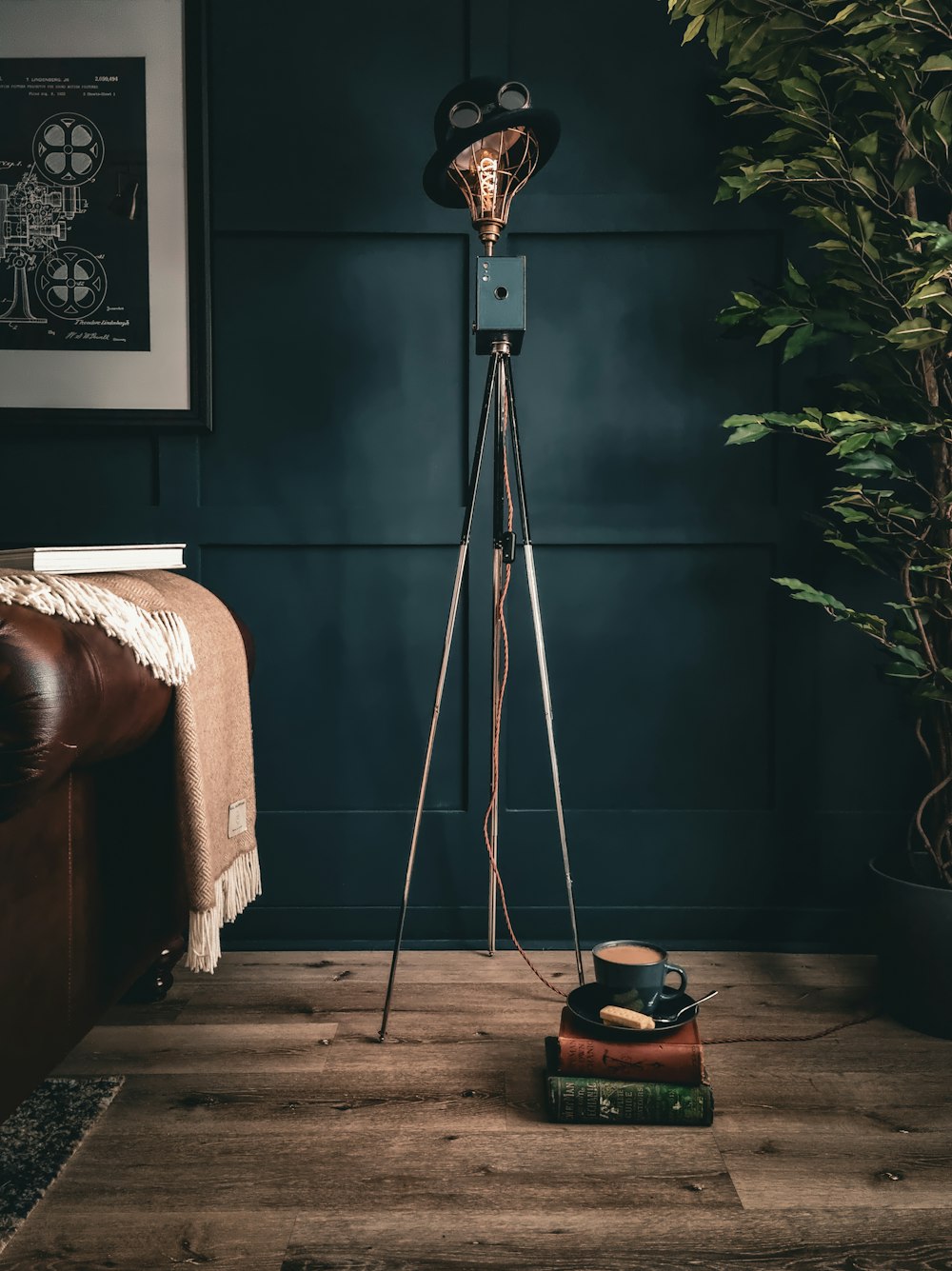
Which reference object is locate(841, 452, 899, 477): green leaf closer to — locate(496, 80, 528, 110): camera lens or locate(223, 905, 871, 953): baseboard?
locate(496, 80, 528, 110): camera lens

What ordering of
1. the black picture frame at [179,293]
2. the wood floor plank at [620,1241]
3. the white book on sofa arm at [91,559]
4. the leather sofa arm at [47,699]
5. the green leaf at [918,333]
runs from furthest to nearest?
the black picture frame at [179,293] → the green leaf at [918,333] → the white book on sofa arm at [91,559] → the wood floor plank at [620,1241] → the leather sofa arm at [47,699]

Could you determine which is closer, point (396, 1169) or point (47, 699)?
point (47, 699)

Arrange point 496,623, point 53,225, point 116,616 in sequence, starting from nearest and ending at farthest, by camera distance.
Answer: point 116,616 < point 496,623 < point 53,225

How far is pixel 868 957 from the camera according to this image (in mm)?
2062

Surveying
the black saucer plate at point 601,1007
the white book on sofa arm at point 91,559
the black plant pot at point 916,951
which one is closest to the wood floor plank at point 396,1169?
the black saucer plate at point 601,1007

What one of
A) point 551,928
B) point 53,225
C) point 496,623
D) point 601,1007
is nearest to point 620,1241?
point 601,1007

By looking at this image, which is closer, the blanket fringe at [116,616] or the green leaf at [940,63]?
the blanket fringe at [116,616]

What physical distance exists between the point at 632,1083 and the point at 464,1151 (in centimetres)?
27

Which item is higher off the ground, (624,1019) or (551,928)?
(624,1019)

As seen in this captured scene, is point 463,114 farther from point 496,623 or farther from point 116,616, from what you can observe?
point 116,616

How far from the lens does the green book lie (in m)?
1.37

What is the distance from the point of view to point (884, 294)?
1.67 m

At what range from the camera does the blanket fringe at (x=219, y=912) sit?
1401 millimetres

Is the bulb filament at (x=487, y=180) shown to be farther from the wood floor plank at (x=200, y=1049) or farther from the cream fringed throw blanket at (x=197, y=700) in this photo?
the wood floor plank at (x=200, y=1049)
